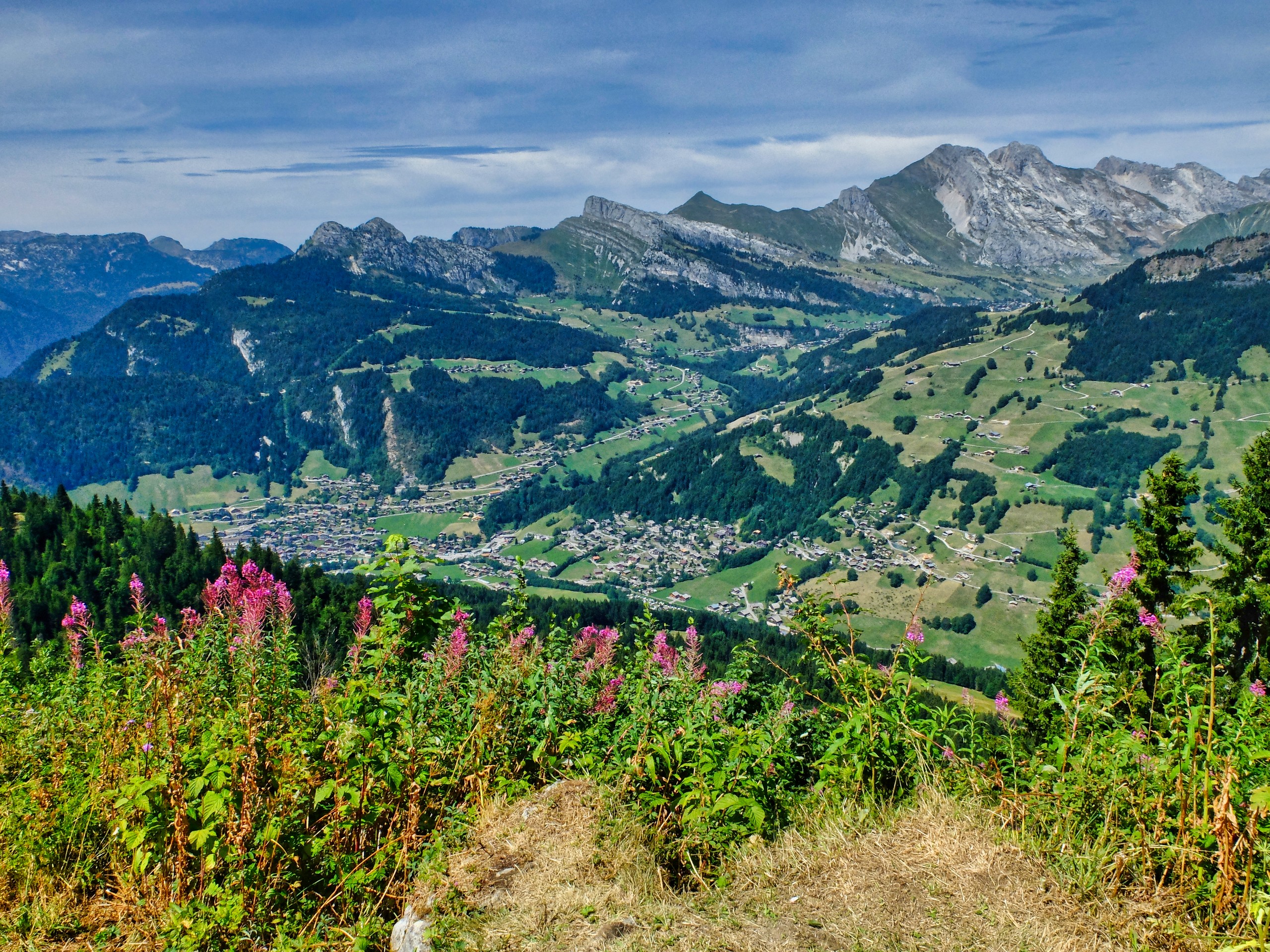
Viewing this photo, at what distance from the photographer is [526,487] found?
195 m

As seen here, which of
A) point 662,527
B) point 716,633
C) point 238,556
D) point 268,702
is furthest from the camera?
point 662,527

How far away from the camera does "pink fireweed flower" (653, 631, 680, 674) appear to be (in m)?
7.23

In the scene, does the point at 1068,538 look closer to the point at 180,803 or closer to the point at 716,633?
the point at 180,803

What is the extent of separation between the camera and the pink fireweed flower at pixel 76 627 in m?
6.16

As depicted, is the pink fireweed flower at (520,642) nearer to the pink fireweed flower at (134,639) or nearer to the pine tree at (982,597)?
the pink fireweed flower at (134,639)

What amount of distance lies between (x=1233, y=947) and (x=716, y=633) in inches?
A: 2434

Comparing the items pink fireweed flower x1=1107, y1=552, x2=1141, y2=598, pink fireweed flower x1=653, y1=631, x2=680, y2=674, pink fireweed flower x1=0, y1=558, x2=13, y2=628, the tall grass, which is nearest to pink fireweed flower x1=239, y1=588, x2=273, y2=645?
the tall grass

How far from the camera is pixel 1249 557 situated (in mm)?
15648

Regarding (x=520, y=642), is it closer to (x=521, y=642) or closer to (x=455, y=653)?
(x=521, y=642)

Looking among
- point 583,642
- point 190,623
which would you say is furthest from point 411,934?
point 583,642

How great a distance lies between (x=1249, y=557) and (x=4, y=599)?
2173 cm

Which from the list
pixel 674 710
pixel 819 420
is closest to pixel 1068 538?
pixel 674 710

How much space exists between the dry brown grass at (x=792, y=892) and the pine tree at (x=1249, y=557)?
15.0 metres

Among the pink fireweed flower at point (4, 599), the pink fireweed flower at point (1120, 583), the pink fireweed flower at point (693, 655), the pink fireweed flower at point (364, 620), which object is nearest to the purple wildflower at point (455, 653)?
the pink fireweed flower at point (364, 620)
